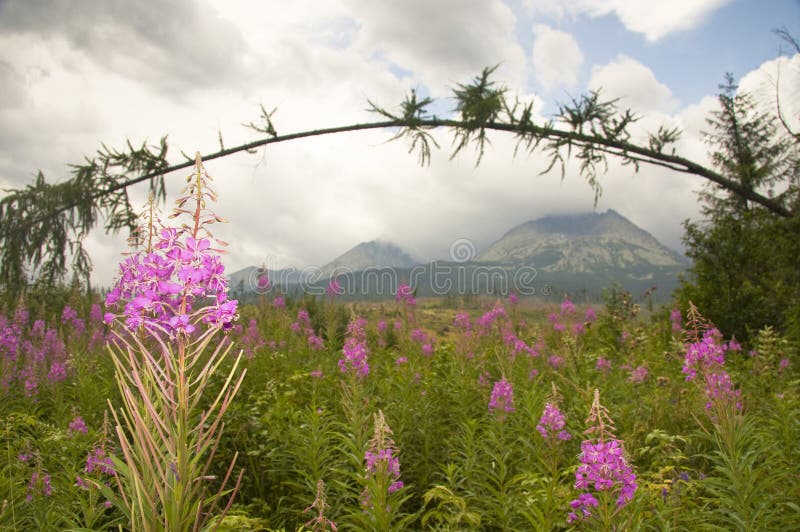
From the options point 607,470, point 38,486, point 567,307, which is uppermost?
point 567,307

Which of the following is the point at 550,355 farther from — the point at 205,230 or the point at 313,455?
the point at 205,230

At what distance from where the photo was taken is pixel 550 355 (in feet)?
26.2

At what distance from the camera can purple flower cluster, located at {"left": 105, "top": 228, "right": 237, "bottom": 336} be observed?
51.1 inches

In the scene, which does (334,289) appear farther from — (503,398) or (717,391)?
(717,391)

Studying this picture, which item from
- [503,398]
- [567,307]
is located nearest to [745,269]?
[567,307]

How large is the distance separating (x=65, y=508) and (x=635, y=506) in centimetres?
377

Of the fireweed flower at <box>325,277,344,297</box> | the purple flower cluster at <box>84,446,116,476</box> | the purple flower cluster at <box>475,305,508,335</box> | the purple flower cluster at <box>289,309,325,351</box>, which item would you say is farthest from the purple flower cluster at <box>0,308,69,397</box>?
the purple flower cluster at <box>475,305,508,335</box>

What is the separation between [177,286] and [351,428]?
3189 mm

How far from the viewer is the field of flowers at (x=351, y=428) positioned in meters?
1.31

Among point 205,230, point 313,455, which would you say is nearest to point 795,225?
point 313,455

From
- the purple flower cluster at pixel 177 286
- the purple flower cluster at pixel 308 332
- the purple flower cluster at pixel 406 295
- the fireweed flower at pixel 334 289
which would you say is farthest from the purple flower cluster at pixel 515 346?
the purple flower cluster at pixel 177 286

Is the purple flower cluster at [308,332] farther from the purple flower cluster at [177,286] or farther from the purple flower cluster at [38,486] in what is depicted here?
the purple flower cluster at [177,286]

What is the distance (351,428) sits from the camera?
414 cm

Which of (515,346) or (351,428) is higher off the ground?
Answer: (515,346)
